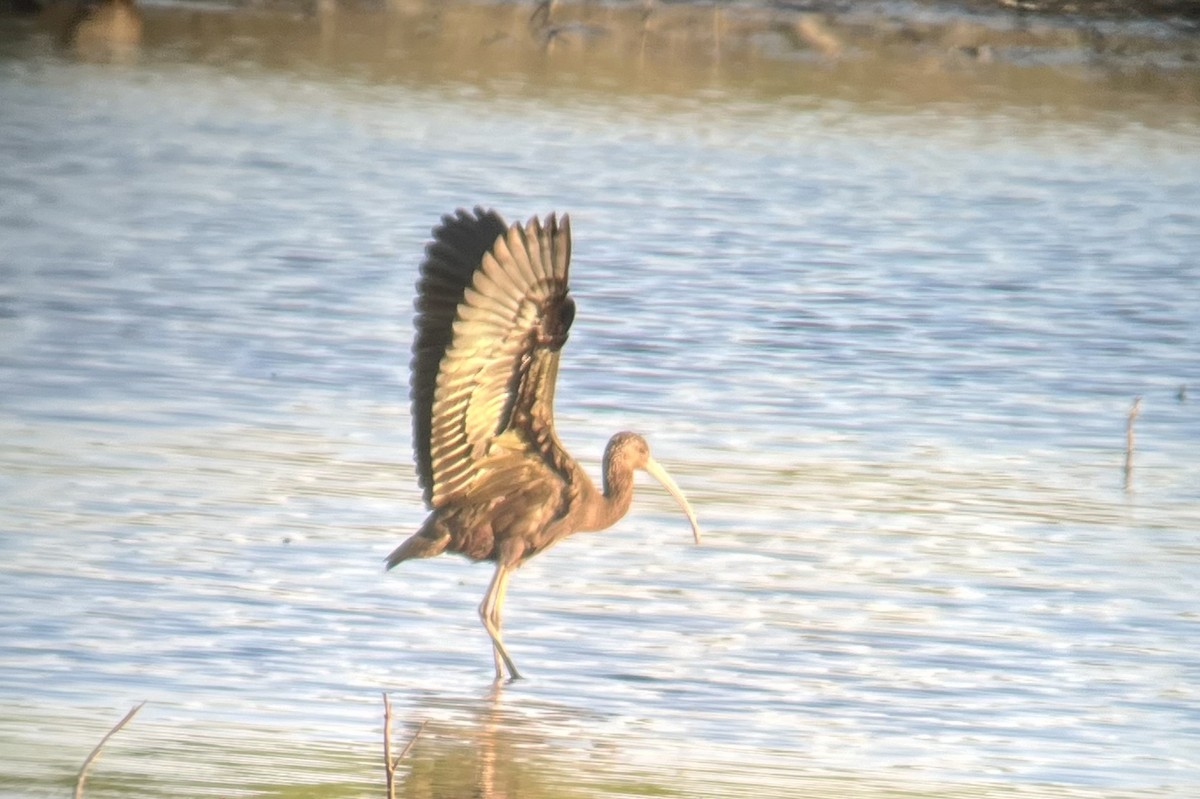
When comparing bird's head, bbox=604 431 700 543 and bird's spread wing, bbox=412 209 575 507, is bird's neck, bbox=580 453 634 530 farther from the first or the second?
bird's spread wing, bbox=412 209 575 507

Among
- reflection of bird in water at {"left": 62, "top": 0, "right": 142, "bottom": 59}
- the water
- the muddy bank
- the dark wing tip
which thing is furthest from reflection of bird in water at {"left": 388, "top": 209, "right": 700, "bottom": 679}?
reflection of bird in water at {"left": 62, "top": 0, "right": 142, "bottom": 59}

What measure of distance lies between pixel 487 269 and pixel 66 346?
5.95m

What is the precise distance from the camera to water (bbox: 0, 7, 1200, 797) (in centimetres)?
620

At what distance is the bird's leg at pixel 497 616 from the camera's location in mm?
6723

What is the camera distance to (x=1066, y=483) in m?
9.76

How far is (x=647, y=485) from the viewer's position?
30.5ft

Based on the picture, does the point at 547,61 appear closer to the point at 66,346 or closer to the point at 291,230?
the point at 291,230

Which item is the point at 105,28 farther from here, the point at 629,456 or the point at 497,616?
the point at 497,616

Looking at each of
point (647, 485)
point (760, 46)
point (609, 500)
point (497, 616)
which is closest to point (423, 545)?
point (497, 616)

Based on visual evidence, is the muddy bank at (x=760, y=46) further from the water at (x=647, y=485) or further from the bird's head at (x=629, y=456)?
the bird's head at (x=629, y=456)

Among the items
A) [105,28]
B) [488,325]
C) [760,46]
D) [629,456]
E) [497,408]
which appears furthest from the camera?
[105,28]

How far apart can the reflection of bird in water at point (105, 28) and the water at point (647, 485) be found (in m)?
4.37

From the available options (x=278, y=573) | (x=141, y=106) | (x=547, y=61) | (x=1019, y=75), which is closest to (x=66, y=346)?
(x=278, y=573)

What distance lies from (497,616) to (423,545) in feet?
0.97
